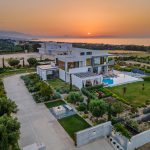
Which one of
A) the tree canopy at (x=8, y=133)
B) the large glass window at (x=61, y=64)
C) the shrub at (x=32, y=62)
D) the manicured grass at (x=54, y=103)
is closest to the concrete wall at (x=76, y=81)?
the large glass window at (x=61, y=64)

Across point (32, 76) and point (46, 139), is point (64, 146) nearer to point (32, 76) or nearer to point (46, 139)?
point (46, 139)

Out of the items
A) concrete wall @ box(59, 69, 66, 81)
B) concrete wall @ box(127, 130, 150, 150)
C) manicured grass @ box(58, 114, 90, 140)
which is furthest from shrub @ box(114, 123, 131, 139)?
concrete wall @ box(59, 69, 66, 81)

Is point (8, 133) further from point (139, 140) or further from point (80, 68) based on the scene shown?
point (80, 68)

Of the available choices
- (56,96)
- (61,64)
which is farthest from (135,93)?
(61,64)

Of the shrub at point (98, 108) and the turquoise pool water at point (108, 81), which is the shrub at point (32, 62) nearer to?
the turquoise pool water at point (108, 81)

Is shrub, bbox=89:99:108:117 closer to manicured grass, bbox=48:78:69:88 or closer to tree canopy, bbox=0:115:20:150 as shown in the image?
tree canopy, bbox=0:115:20:150

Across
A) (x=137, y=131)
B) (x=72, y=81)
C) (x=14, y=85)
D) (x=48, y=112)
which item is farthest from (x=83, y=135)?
(x=14, y=85)
